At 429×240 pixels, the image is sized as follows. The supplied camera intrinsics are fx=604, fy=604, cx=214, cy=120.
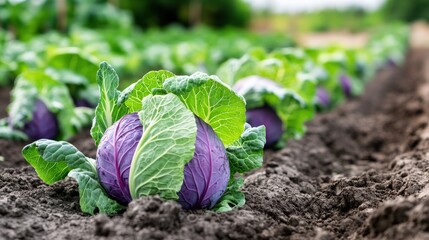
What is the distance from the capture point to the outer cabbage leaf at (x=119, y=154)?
3.22 metres

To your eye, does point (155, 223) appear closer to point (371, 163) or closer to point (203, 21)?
point (371, 163)

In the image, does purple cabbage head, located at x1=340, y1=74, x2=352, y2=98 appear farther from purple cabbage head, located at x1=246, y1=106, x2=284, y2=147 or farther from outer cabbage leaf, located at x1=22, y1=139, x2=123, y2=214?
outer cabbage leaf, located at x1=22, y1=139, x2=123, y2=214

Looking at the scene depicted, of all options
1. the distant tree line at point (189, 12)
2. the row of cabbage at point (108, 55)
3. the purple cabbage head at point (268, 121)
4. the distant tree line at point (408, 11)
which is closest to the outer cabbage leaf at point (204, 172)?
the purple cabbage head at point (268, 121)

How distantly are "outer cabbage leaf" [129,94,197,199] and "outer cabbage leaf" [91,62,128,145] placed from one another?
1.11 ft

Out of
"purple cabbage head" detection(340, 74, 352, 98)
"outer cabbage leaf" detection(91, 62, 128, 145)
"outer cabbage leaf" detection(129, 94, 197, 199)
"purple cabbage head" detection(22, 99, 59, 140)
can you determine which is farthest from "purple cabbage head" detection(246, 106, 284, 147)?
"purple cabbage head" detection(340, 74, 352, 98)

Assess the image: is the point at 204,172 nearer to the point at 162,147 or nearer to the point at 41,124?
the point at 162,147

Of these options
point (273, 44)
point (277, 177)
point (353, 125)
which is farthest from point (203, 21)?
point (277, 177)

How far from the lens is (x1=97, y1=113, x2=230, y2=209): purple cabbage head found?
127 inches

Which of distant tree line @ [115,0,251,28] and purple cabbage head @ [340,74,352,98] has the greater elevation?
purple cabbage head @ [340,74,352,98]

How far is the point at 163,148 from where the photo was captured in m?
3.11

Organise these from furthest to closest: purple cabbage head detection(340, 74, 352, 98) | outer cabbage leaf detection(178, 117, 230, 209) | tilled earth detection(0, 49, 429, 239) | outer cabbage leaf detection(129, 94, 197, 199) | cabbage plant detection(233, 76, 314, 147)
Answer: purple cabbage head detection(340, 74, 352, 98), cabbage plant detection(233, 76, 314, 147), outer cabbage leaf detection(178, 117, 230, 209), outer cabbage leaf detection(129, 94, 197, 199), tilled earth detection(0, 49, 429, 239)

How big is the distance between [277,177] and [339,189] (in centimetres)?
44

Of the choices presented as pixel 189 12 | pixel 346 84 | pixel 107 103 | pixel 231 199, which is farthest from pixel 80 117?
pixel 189 12

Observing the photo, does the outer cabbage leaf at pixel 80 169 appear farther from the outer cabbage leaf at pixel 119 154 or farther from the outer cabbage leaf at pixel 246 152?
the outer cabbage leaf at pixel 246 152
